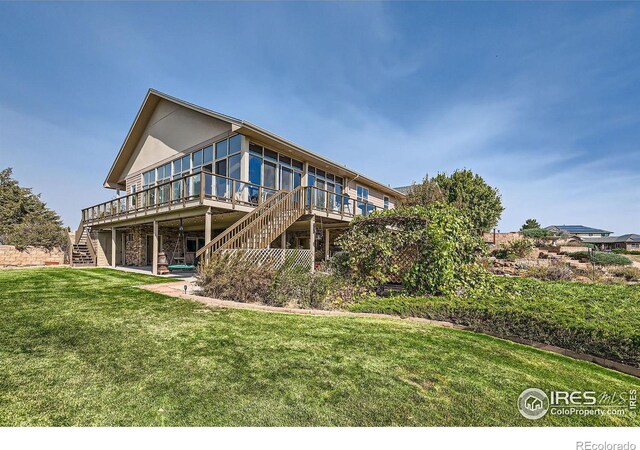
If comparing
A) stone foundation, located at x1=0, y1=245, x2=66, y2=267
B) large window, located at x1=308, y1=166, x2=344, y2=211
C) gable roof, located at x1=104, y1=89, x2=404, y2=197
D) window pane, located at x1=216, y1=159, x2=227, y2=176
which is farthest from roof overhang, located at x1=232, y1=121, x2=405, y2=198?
stone foundation, located at x1=0, y1=245, x2=66, y2=267

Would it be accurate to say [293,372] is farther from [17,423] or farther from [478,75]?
[478,75]

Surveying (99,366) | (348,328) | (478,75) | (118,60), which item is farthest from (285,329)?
(118,60)

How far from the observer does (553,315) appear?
14.8 feet

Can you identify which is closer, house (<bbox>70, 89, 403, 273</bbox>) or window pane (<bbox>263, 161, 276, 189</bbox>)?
house (<bbox>70, 89, 403, 273</bbox>)

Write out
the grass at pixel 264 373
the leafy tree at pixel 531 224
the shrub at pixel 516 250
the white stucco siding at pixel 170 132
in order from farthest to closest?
the leafy tree at pixel 531 224
the shrub at pixel 516 250
the white stucco siding at pixel 170 132
the grass at pixel 264 373

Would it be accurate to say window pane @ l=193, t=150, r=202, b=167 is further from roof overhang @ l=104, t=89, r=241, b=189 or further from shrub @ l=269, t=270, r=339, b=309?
shrub @ l=269, t=270, r=339, b=309

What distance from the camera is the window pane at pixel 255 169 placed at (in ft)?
40.5

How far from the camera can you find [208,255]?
27.3 ft

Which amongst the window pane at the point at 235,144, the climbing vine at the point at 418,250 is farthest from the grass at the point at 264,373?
the window pane at the point at 235,144

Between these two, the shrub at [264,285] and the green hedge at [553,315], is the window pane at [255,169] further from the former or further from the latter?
the green hedge at [553,315]

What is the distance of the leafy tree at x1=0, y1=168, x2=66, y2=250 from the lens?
19.1m

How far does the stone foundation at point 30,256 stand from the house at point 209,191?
2207 mm

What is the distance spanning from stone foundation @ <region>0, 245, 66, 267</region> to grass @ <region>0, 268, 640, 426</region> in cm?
1895

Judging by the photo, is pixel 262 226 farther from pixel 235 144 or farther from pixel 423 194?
pixel 423 194
